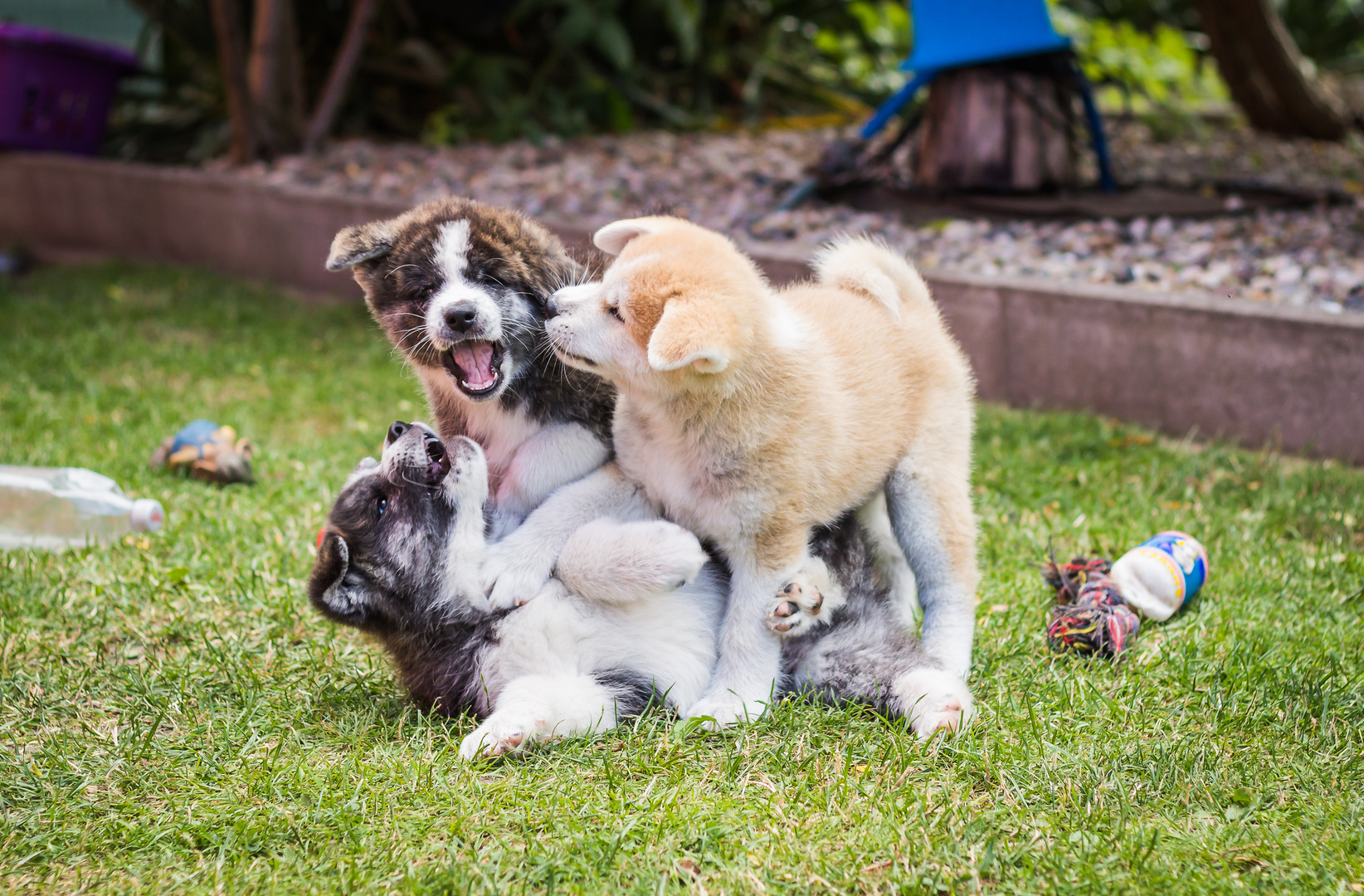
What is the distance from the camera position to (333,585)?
2.71 m

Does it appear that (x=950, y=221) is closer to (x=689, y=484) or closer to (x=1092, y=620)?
(x=1092, y=620)

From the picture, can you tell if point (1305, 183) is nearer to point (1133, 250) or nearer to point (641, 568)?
point (1133, 250)

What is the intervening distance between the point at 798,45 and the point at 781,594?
955 cm

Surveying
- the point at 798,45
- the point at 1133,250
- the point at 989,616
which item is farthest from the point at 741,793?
the point at 798,45

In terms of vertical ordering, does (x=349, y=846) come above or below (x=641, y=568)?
below

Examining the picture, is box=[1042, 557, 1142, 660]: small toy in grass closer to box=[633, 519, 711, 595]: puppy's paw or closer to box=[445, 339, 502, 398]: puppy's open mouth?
box=[633, 519, 711, 595]: puppy's paw

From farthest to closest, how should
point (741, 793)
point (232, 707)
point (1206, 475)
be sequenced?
point (1206, 475) < point (232, 707) < point (741, 793)

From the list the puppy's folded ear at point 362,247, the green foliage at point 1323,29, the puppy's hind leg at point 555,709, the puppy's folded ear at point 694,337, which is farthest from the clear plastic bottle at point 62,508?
the green foliage at point 1323,29

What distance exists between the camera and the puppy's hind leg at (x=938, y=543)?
298 cm

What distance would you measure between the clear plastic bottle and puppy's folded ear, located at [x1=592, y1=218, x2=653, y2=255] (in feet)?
6.69

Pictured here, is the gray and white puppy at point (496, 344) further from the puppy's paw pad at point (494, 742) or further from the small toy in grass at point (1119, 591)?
the small toy in grass at point (1119, 591)

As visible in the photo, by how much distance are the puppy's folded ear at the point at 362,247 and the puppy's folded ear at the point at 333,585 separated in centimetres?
88

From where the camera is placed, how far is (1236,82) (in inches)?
359

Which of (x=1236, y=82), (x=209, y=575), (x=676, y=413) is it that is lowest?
(x=209, y=575)
